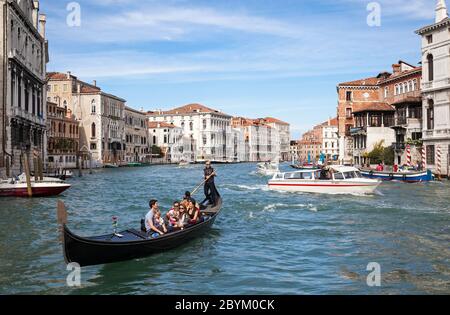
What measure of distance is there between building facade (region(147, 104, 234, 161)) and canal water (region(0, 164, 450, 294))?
7138 centimetres

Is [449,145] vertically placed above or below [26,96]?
below

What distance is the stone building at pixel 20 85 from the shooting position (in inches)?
896

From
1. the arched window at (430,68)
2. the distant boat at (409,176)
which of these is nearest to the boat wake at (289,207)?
the distant boat at (409,176)

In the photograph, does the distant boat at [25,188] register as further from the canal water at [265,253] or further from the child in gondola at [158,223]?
the child in gondola at [158,223]

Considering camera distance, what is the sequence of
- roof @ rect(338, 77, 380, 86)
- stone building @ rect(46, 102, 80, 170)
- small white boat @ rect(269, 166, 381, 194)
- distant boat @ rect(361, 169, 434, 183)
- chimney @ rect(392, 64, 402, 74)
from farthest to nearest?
stone building @ rect(46, 102, 80, 170), roof @ rect(338, 77, 380, 86), chimney @ rect(392, 64, 402, 74), distant boat @ rect(361, 169, 434, 183), small white boat @ rect(269, 166, 381, 194)

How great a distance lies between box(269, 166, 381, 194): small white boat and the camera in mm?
18094

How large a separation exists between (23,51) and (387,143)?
77.7 ft

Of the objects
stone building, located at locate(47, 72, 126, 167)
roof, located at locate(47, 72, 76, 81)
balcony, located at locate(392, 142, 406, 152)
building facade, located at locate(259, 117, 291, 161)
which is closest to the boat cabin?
balcony, located at locate(392, 142, 406, 152)

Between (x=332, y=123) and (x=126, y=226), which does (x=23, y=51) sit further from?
(x=332, y=123)

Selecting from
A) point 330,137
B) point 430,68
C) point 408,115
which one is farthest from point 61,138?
point 330,137

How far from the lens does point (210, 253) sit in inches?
346

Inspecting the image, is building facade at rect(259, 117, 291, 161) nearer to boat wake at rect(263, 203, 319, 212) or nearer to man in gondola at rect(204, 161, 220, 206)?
boat wake at rect(263, 203, 319, 212)

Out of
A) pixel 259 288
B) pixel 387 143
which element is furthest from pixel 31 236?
pixel 387 143

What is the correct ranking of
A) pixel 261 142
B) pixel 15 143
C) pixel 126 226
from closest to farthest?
pixel 126 226, pixel 15 143, pixel 261 142
